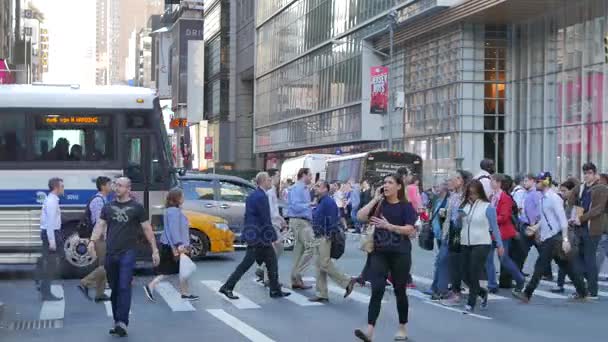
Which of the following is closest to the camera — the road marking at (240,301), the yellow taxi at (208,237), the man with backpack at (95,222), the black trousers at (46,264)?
the road marking at (240,301)

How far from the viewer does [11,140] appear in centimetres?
1662

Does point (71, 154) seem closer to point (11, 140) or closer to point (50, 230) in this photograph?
point (11, 140)

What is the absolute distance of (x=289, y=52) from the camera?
239 ft

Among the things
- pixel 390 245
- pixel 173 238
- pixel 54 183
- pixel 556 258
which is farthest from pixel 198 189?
pixel 390 245

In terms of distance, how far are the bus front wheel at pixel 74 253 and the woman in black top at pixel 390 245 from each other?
26.2ft

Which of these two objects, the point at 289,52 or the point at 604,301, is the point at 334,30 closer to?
the point at 289,52

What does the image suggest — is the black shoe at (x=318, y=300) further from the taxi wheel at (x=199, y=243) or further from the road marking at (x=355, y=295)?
the taxi wheel at (x=199, y=243)

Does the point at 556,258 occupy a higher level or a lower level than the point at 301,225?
lower

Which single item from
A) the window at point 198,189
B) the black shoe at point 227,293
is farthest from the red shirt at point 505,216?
the window at point 198,189

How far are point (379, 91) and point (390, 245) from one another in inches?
1358

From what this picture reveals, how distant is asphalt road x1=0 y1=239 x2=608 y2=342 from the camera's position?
412 inches

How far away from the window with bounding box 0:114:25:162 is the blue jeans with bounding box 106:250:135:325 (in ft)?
23.0

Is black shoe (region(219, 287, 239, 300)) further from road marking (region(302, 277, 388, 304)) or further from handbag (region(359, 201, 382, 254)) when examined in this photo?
handbag (region(359, 201, 382, 254))

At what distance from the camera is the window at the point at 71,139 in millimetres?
16734
